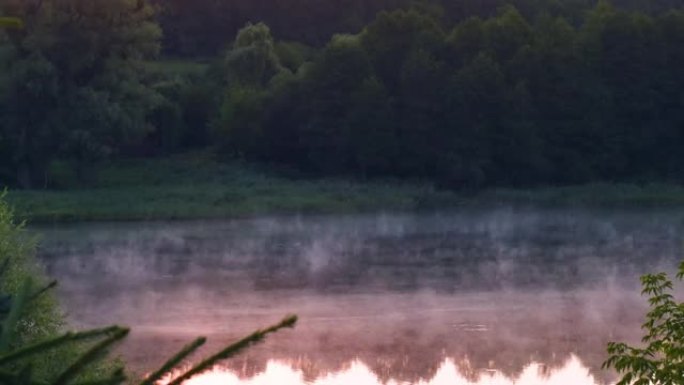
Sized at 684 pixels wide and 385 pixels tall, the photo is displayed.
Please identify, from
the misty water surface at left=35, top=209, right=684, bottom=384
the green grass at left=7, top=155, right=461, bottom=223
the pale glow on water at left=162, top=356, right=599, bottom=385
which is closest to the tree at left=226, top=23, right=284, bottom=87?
the green grass at left=7, top=155, right=461, bottom=223

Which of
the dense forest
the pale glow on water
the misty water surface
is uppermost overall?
the dense forest

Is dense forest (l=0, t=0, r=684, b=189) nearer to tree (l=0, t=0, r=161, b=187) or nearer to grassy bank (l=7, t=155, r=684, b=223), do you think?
tree (l=0, t=0, r=161, b=187)

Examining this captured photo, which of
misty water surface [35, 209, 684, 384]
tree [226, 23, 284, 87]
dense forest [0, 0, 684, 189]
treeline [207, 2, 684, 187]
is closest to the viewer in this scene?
misty water surface [35, 209, 684, 384]

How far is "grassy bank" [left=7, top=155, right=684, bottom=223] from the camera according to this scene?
39875 mm

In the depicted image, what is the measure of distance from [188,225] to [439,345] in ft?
57.5

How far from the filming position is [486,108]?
44.6 metres

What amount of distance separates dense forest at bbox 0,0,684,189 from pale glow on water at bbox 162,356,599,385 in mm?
22010

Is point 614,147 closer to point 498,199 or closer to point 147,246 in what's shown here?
point 498,199

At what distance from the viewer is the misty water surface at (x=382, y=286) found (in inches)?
885

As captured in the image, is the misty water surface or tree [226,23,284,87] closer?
the misty water surface

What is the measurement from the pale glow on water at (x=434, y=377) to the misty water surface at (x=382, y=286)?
79 millimetres

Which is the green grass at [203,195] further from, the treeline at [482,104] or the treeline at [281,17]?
the treeline at [281,17]

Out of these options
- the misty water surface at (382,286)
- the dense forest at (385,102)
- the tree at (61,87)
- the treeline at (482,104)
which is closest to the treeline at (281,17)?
the dense forest at (385,102)

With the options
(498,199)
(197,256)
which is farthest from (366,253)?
(498,199)
